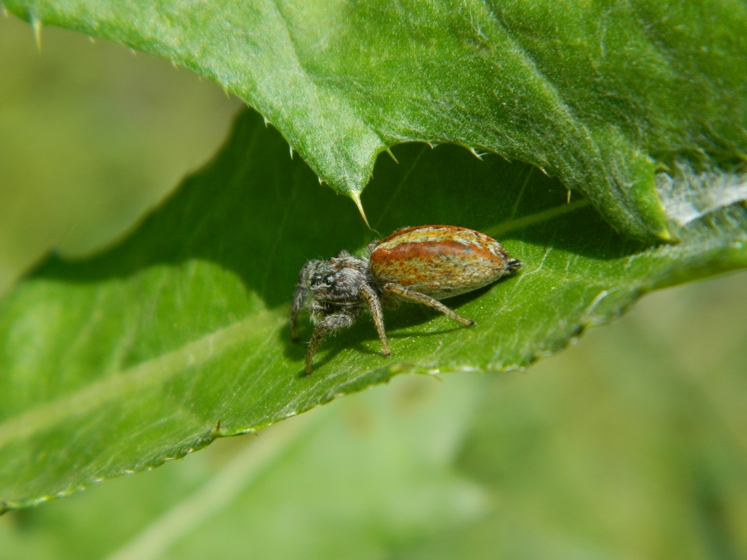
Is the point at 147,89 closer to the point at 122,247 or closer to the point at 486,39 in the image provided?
the point at 122,247

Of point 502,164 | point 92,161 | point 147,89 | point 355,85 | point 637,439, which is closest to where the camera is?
point 355,85

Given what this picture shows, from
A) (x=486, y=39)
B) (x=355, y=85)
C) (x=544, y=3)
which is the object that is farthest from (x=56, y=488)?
(x=544, y=3)

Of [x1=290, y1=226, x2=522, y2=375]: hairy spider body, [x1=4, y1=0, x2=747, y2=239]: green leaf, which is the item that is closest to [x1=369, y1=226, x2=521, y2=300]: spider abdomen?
[x1=290, y1=226, x2=522, y2=375]: hairy spider body

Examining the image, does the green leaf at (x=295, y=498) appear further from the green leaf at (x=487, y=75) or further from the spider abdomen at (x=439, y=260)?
the green leaf at (x=487, y=75)

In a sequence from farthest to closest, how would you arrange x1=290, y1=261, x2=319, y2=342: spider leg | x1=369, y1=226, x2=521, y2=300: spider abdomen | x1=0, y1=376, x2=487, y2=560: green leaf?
x1=0, y1=376, x2=487, y2=560: green leaf → x1=290, y1=261, x2=319, y2=342: spider leg → x1=369, y1=226, x2=521, y2=300: spider abdomen

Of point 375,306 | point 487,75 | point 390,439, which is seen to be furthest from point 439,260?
point 390,439

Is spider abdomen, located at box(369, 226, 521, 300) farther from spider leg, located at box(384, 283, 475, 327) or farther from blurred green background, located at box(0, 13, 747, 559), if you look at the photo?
blurred green background, located at box(0, 13, 747, 559)

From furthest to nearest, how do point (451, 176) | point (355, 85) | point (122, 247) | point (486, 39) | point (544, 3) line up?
1. point (122, 247)
2. point (451, 176)
3. point (355, 85)
4. point (486, 39)
5. point (544, 3)

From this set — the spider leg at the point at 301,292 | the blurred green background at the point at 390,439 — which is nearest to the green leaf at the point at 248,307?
the spider leg at the point at 301,292
